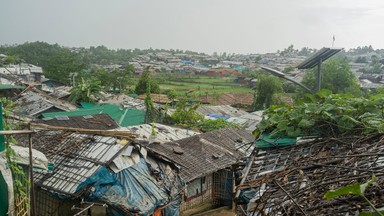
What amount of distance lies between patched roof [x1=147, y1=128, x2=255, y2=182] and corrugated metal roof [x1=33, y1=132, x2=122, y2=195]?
2.32 meters

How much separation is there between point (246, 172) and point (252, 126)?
832 inches

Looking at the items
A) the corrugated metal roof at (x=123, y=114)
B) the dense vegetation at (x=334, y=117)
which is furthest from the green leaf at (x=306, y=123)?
the corrugated metal roof at (x=123, y=114)

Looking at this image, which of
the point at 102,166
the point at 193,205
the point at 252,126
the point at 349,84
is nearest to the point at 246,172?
the point at 102,166

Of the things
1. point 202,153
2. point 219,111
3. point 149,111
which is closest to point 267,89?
point 219,111

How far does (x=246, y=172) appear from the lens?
18.2ft

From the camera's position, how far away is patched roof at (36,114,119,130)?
1681 centimetres

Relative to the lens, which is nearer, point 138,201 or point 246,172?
point 246,172

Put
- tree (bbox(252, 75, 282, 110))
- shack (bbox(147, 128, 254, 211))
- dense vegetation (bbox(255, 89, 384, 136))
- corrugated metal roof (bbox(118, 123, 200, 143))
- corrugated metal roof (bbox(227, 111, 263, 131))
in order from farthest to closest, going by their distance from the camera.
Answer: tree (bbox(252, 75, 282, 110))
corrugated metal roof (bbox(227, 111, 263, 131))
corrugated metal roof (bbox(118, 123, 200, 143))
shack (bbox(147, 128, 254, 211))
dense vegetation (bbox(255, 89, 384, 136))

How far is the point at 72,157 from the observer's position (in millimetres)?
11172

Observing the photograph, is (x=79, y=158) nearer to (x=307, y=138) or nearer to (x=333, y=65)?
(x=307, y=138)

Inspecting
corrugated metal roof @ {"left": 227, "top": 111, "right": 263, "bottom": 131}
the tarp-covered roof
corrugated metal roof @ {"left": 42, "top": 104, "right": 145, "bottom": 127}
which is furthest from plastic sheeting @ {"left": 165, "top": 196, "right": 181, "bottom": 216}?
corrugated metal roof @ {"left": 227, "top": 111, "right": 263, "bottom": 131}

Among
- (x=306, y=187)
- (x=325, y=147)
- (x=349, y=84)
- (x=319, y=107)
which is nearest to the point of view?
(x=306, y=187)

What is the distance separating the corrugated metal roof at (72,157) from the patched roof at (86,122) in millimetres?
4364

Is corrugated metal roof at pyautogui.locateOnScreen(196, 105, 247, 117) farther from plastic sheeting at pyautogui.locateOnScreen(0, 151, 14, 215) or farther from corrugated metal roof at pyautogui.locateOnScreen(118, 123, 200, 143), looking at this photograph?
plastic sheeting at pyautogui.locateOnScreen(0, 151, 14, 215)
